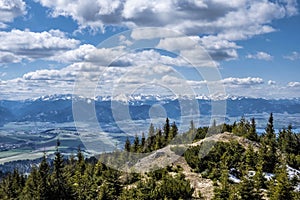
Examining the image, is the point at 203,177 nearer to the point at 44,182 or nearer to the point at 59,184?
the point at 59,184

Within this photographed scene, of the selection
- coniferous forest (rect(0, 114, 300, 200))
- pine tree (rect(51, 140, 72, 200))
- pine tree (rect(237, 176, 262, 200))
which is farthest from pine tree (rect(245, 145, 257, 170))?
pine tree (rect(51, 140, 72, 200))

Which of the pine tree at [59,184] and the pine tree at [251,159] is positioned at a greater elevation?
the pine tree at [251,159]

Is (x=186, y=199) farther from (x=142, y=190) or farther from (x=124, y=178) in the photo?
(x=124, y=178)

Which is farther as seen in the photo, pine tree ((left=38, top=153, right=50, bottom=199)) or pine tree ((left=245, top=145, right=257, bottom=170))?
pine tree ((left=38, top=153, right=50, bottom=199))

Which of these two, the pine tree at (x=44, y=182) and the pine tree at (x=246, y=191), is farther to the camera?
the pine tree at (x=44, y=182)

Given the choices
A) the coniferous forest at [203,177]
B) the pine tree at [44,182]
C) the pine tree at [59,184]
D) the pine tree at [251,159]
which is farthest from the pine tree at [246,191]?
the pine tree at [44,182]

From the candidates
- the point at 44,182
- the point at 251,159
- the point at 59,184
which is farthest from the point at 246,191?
the point at 44,182

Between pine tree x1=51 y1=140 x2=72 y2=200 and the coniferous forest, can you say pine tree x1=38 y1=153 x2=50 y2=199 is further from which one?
pine tree x1=51 y1=140 x2=72 y2=200

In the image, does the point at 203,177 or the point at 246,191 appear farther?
the point at 203,177

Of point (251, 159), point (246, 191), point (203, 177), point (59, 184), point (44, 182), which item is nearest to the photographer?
point (246, 191)

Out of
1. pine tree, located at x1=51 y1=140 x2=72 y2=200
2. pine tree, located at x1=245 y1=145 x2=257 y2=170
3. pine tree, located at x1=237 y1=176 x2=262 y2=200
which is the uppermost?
pine tree, located at x1=245 y1=145 x2=257 y2=170

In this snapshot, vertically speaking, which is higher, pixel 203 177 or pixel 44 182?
pixel 203 177

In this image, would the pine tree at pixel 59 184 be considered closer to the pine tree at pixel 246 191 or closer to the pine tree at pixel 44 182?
the pine tree at pixel 44 182

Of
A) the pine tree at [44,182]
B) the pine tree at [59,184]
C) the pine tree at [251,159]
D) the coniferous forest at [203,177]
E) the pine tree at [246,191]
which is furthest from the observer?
the pine tree at [44,182]
